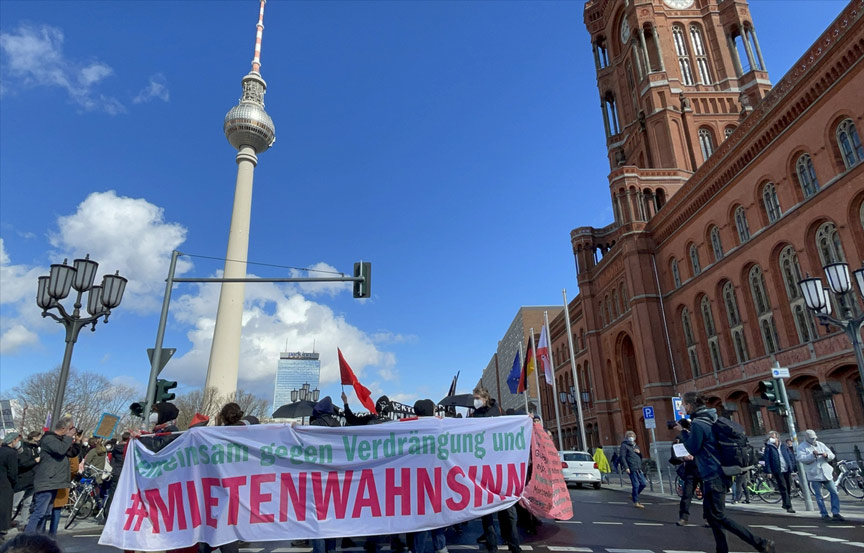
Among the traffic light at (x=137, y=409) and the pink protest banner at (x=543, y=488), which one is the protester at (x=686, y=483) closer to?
the pink protest banner at (x=543, y=488)

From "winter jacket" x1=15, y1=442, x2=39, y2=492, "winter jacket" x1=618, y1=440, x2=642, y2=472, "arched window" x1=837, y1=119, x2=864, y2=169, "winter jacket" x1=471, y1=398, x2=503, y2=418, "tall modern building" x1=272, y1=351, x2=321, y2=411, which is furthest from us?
"tall modern building" x1=272, y1=351, x2=321, y2=411

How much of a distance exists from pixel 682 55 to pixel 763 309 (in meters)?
28.9

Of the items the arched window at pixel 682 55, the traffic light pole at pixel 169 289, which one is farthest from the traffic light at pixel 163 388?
the arched window at pixel 682 55

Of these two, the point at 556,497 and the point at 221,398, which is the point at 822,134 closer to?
the point at 556,497

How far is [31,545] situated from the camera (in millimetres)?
1825

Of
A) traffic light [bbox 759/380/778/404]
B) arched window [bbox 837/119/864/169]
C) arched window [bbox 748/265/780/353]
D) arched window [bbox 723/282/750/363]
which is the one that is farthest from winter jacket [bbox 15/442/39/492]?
arched window [bbox 723/282/750/363]

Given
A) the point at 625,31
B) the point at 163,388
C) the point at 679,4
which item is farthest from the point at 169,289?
the point at 679,4

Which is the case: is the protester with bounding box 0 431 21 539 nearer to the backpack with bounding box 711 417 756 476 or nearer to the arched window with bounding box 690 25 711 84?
the backpack with bounding box 711 417 756 476

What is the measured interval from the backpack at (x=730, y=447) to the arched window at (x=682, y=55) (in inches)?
1818

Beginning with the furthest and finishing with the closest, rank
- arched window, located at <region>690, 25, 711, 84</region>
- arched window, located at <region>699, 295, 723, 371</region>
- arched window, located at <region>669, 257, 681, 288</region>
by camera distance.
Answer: arched window, located at <region>690, 25, 711, 84</region>, arched window, located at <region>669, 257, 681, 288</region>, arched window, located at <region>699, 295, 723, 371</region>

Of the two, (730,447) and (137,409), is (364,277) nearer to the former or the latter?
(137,409)

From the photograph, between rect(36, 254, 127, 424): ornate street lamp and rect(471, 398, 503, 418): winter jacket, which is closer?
rect(471, 398, 503, 418): winter jacket

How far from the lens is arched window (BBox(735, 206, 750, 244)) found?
27.9 metres

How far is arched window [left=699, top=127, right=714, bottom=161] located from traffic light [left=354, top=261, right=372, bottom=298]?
3844 centimetres
